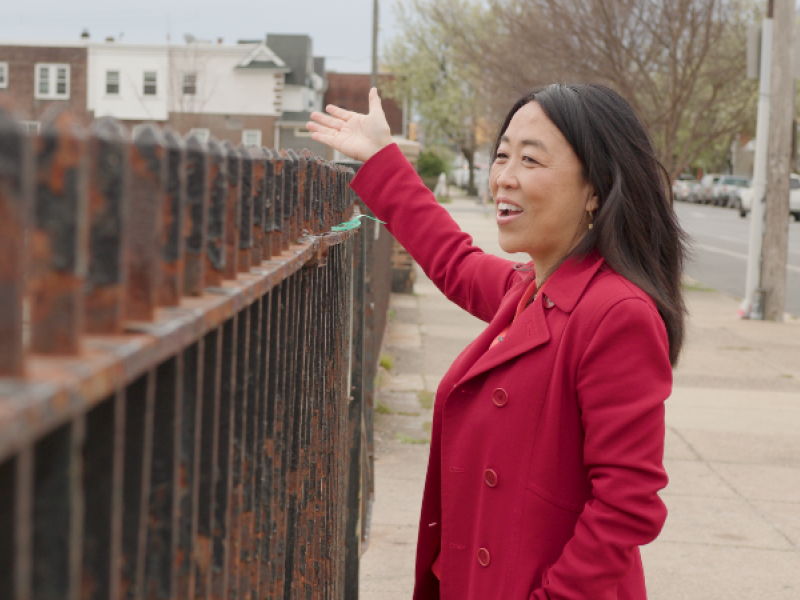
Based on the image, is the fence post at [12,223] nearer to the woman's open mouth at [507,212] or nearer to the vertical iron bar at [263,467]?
the vertical iron bar at [263,467]

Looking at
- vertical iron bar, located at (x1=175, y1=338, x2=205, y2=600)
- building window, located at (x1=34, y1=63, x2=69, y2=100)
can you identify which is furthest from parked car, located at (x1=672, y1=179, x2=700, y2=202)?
vertical iron bar, located at (x1=175, y1=338, x2=205, y2=600)

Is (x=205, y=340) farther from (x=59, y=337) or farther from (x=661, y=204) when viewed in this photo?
(x=661, y=204)

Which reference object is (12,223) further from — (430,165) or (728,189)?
(728,189)

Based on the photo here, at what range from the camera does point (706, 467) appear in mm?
6008

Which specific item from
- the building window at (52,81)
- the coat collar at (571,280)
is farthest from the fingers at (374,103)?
the building window at (52,81)

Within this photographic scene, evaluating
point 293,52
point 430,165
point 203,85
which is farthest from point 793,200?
point 203,85

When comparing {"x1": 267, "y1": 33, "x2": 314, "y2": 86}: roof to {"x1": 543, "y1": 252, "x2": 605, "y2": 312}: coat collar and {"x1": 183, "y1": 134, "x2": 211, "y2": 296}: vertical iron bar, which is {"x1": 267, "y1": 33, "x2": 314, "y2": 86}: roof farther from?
{"x1": 183, "y1": 134, "x2": 211, "y2": 296}: vertical iron bar

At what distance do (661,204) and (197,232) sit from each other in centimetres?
152

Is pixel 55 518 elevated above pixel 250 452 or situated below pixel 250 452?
above

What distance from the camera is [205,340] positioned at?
1.24 metres

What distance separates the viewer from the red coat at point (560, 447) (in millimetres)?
1980

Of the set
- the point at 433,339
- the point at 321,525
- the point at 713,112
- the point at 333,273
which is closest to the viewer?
the point at 321,525

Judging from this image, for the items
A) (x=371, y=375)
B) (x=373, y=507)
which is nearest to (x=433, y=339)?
(x=373, y=507)

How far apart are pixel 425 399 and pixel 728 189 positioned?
1886 inches
